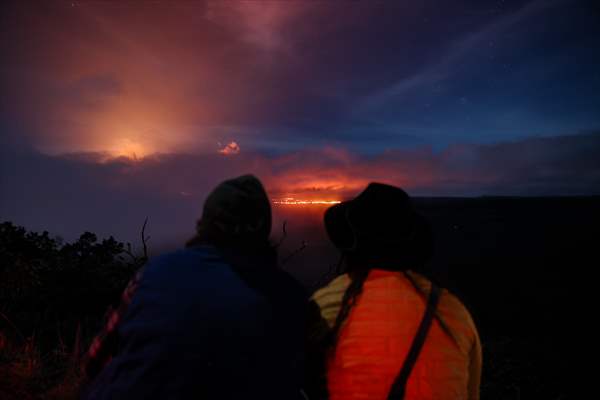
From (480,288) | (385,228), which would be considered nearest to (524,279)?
(480,288)

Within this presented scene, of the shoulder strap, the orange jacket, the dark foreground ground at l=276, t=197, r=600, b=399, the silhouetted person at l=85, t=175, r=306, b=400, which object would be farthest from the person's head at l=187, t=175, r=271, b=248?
the dark foreground ground at l=276, t=197, r=600, b=399

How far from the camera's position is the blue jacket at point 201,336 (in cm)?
126

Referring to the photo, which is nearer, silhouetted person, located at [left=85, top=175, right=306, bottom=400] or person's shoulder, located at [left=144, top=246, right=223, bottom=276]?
silhouetted person, located at [left=85, top=175, right=306, bottom=400]

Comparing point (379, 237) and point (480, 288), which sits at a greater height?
point (379, 237)

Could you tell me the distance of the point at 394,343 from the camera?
65.9 inches

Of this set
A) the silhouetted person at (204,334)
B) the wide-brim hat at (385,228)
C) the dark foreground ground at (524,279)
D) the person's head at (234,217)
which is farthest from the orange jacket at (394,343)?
the dark foreground ground at (524,279)

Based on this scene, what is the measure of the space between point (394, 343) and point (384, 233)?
0.61 m

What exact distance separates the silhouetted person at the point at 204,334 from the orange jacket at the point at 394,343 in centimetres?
31

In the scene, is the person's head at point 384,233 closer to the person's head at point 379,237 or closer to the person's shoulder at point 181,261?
the person's head at point 379,237

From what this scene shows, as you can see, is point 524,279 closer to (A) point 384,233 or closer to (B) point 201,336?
(A) point 384,233

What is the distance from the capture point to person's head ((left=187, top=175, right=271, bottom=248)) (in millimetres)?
1704

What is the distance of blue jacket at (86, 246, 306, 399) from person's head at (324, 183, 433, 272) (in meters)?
0.67

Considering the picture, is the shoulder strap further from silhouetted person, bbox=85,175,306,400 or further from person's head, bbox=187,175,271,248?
person's head, bbox=187,175,271,248

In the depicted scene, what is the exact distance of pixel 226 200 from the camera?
1753 mm
